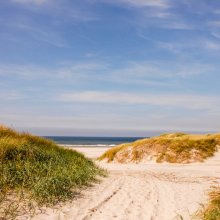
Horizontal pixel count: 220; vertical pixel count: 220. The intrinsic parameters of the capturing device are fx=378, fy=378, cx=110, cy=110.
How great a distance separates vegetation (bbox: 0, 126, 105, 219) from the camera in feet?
29.1

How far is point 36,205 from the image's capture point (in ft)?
28.2

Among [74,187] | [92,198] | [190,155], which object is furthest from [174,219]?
[190,155]

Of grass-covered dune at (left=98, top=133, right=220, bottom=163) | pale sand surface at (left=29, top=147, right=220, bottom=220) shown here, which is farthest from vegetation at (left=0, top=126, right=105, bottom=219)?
Result: grass-covered dune at (left=98, top=133, right=220, bottom=163)

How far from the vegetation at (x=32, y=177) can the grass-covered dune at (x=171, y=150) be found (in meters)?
11.0

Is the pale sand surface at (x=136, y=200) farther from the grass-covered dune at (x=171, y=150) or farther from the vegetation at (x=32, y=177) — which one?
the grass-covered dune at (x=171, y=150)

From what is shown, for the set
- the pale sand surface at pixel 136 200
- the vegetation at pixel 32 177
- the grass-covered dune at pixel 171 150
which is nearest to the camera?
the pale sand surface at pixel 136 200

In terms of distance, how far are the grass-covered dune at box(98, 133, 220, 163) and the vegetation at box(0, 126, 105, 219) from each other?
11001mm

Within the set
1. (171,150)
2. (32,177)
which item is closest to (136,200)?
(32,177)

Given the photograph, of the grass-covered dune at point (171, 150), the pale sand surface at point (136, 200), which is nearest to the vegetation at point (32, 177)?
the pale sand surface at point (136, 200)

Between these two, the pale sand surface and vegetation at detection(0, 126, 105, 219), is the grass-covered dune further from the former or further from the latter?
vegetation at detection(0, 126, 105, 219)

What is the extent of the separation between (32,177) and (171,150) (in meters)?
16.0

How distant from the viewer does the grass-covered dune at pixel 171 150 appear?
24.5 meters

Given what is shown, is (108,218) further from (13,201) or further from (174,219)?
(13,201)

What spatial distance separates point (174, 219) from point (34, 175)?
4.19 meters
